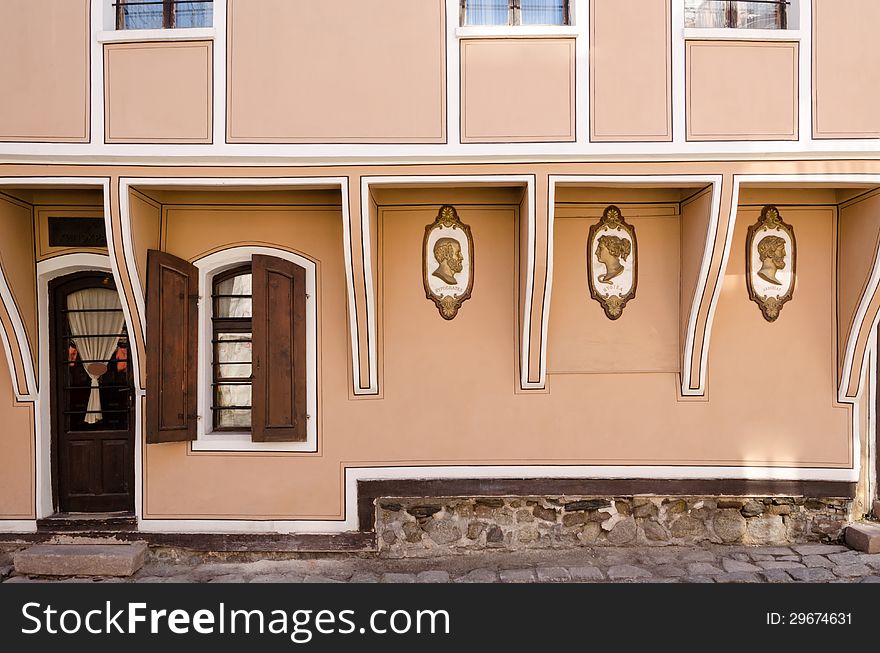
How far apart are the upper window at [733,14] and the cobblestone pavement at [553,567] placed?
193 inches

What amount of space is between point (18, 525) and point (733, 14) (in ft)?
27.4

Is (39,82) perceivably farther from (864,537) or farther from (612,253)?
(864,537)

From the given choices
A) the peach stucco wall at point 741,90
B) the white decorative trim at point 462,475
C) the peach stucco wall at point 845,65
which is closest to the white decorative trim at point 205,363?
the white decorative trim at point 462,475

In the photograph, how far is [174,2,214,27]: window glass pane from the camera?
14.7ft

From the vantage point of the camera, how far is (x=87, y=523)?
4777 millimetres

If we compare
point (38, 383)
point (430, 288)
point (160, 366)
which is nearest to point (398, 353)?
point (430, 288)

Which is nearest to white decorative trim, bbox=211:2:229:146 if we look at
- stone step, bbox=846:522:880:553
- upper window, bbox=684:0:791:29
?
upper window, bbox=684:0:791:29

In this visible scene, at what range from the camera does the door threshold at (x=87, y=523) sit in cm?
474

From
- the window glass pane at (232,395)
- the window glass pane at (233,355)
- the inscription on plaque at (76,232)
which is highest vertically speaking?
the inscription on plaque at (76,232)

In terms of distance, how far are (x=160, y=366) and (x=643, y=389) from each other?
4.54 m

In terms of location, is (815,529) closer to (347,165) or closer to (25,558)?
(347,165)

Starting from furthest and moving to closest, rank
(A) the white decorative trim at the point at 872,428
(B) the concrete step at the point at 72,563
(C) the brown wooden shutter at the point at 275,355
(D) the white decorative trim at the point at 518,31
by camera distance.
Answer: (A) the white decorative trim at the point at 872,428 < (C) the brown wooden shutter at the point at 275,355 < (B) the concrete step at the point at 72,563 < (D) the white decorative trim at the point at 518,31

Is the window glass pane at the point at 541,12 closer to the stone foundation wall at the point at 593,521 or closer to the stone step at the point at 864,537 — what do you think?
the stone foundation wall at the point at 593,521

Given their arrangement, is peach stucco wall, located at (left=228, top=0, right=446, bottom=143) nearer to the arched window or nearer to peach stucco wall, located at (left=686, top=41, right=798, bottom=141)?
the arched window
